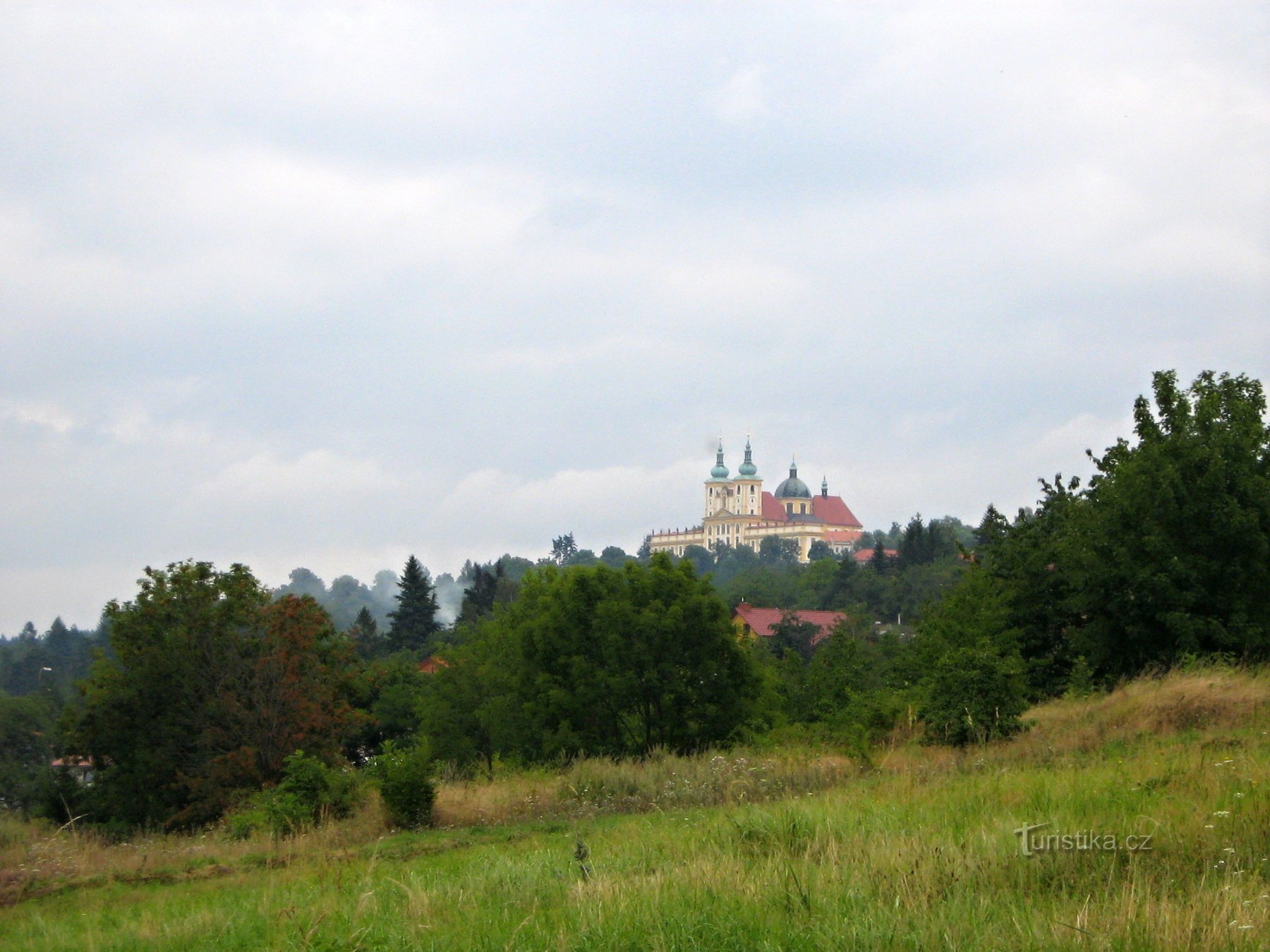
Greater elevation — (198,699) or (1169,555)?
(1169,555)

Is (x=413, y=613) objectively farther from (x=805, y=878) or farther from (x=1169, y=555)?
(x=805, y=878)

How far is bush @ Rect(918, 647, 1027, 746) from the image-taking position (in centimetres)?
1661

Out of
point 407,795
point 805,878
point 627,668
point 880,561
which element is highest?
point 880,561

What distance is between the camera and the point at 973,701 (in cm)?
1694

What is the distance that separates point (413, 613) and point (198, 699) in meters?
49.7

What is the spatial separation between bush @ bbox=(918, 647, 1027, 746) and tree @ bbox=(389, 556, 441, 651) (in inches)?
2379

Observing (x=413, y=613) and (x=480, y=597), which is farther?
(x=480, y=597)

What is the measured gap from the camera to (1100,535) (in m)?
26.0

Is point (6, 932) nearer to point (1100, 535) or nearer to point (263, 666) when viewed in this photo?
point (263, 666)

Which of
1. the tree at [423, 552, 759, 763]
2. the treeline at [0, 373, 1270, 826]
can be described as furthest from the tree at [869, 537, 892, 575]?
the tree at [423, 552, 759, 763]

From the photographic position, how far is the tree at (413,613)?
2992 inches

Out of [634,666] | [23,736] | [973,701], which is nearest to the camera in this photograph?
[973,701]

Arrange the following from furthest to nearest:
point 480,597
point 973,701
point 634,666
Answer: point 480,597 < point 634,666 < point 973,701

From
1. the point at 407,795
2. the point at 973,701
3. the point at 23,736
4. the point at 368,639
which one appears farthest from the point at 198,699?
the point at 368,639
